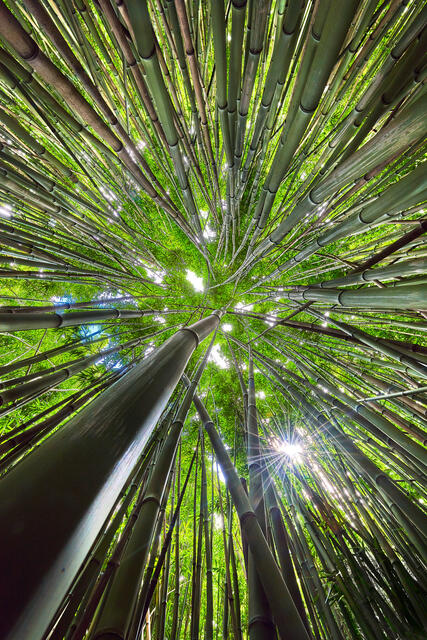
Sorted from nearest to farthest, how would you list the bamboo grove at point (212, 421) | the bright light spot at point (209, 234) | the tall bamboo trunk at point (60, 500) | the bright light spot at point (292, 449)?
1. the tall bamboo trunk at point (60, 500)
2. the bamboo grove at point (212, 421)
3. the bright light spot at point (292, 449)
4. the bright light spot at point (209, 234)

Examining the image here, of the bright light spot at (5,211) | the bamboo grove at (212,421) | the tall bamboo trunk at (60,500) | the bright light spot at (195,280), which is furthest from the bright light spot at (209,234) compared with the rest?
the tall bamboo trunk at (60,500)

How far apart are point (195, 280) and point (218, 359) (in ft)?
3.89

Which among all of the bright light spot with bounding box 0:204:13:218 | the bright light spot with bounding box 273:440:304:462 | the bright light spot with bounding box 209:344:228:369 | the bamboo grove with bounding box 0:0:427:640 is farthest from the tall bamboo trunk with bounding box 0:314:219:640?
the bright light spot with bounding box 209:344:228:369

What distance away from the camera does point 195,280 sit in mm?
3920

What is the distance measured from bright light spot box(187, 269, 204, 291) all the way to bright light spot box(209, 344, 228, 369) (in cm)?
88

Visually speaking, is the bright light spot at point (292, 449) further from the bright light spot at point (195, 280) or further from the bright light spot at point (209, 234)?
the bright light spot at point (209, 234)

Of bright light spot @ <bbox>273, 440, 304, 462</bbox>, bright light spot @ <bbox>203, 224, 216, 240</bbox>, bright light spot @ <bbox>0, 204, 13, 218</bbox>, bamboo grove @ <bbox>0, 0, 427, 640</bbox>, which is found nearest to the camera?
bamboo grove @ <bbox>0, 0, 427, 640</bbox>

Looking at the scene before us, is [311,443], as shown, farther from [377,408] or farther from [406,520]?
[406,520]

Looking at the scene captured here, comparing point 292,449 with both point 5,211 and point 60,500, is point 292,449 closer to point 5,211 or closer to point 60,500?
point 60,500

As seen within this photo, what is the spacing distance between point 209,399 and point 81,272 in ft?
7.57

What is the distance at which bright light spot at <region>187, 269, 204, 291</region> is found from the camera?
3.88m

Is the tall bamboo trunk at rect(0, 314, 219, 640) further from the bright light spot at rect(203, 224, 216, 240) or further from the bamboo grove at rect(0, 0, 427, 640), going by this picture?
the bright light spot at rect(203, 224, 216, 240)

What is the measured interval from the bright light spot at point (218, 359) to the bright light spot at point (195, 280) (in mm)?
879

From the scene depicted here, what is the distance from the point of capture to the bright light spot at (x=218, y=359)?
3857 mm
